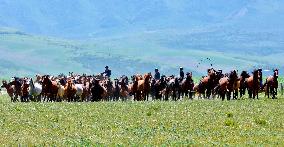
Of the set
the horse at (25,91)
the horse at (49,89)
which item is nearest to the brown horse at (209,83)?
the horse at (49,89)

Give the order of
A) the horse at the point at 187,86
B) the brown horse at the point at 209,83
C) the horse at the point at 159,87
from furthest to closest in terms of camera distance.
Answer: the horse at the point at 159,87 → the horse at the point at 187,86 → the brown horse at the point at 209,83

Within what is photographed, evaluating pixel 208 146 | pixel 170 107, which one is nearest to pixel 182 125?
pixel 208 146

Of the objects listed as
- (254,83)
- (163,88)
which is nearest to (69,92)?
(163,88)

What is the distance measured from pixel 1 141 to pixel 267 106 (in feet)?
62.3

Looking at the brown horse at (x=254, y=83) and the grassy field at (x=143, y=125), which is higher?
the brown horse at (x=254, y=83)

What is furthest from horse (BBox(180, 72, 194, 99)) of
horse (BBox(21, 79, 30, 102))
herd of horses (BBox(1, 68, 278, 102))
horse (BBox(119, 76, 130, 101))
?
horse (BBox(21, 79, 30, 102))

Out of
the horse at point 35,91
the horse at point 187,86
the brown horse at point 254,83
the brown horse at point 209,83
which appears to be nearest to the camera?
the brown horse at point 254,83

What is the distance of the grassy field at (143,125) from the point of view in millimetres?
25531

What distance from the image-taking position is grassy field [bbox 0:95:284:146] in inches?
1005

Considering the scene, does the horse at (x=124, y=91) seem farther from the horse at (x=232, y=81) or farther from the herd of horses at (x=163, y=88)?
the horse at (x=232, y=81)

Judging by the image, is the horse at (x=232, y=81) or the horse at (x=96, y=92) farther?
the horse at (x=96, y=92)

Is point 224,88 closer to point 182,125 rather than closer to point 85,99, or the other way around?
point 85,99

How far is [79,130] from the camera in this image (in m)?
28.6

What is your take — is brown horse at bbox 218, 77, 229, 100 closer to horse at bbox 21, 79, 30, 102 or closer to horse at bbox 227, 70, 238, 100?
horse at bbox 227, 70, 238, 100
